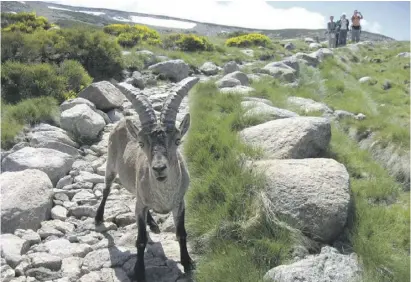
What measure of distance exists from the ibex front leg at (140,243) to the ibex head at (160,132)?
3.13 feet

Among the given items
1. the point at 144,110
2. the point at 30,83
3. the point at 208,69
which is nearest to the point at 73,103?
the point at 30,83

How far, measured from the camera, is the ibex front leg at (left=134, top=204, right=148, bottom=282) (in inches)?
209

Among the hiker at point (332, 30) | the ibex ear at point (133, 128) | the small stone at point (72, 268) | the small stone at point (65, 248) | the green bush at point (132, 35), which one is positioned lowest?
the small stone at point (72, 268)

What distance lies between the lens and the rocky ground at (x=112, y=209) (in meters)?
5.30

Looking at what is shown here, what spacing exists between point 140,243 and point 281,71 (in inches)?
535

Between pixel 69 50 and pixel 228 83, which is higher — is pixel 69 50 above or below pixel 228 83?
above

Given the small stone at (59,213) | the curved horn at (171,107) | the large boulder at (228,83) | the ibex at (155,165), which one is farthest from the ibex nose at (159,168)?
the large boulder at (228,83)

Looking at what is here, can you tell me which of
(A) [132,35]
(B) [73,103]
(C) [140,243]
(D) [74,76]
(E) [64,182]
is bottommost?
(E) [64,182]

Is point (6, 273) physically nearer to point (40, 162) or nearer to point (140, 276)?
point (140, 276)

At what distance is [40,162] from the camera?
7.66 meters

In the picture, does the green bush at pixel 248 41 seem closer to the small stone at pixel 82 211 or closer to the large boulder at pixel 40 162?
the large boulder at pixel 40 162

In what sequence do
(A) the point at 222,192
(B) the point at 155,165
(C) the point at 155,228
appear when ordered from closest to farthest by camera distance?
(B) the point at 155,165
(A) the point at 222,192
(C) the point at 155,228

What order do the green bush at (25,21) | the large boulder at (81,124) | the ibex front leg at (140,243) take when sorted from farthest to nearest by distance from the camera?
the green bush at (25,21)
the large boulder at (81,124)
the ibex front leg at (140,243)

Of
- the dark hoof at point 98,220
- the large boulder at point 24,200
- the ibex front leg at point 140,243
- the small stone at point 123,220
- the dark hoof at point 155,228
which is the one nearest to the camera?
the ibex front leg at point 140,243
